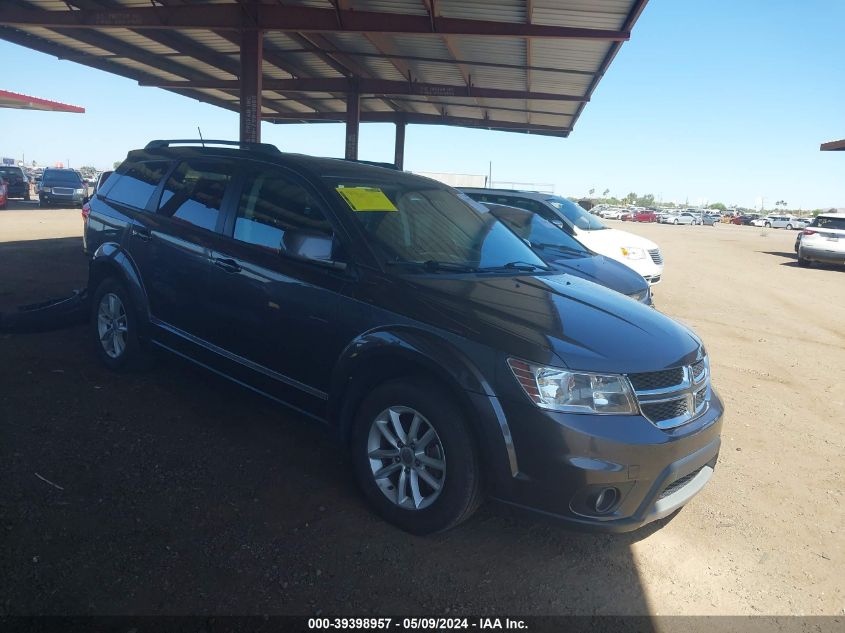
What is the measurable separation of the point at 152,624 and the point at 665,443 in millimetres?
2278

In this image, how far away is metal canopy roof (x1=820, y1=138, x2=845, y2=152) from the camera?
27.4 metres

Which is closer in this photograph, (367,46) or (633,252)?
(633,252)

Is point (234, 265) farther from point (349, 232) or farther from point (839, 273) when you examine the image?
point (839, 273)

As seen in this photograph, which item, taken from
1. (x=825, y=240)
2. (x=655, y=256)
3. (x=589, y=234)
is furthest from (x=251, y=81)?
(x=825, y=240)

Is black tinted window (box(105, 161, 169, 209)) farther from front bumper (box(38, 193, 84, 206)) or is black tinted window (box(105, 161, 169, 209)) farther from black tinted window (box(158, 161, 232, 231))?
front bumper (box(38, 193, 84, 206))

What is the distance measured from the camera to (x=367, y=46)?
1373cm

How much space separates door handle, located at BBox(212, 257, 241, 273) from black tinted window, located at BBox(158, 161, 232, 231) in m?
0.26

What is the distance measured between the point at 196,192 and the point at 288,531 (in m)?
2.50

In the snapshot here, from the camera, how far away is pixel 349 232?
11.5ft

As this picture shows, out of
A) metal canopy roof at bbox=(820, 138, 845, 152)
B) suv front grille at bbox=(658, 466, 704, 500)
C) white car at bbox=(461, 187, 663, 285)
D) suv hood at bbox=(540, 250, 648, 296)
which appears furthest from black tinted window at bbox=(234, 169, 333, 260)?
metal canopy roof at bbox=(820, 138, 845, 152)

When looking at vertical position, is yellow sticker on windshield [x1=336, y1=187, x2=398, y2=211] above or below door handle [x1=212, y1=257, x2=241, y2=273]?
above

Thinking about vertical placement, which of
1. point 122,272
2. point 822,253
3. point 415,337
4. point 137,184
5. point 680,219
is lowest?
point 680,219

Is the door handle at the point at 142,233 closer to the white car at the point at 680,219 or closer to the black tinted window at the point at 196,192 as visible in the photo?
the black tinted window at the point at 196,192

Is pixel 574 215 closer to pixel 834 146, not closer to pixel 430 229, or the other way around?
pixel 430 229
